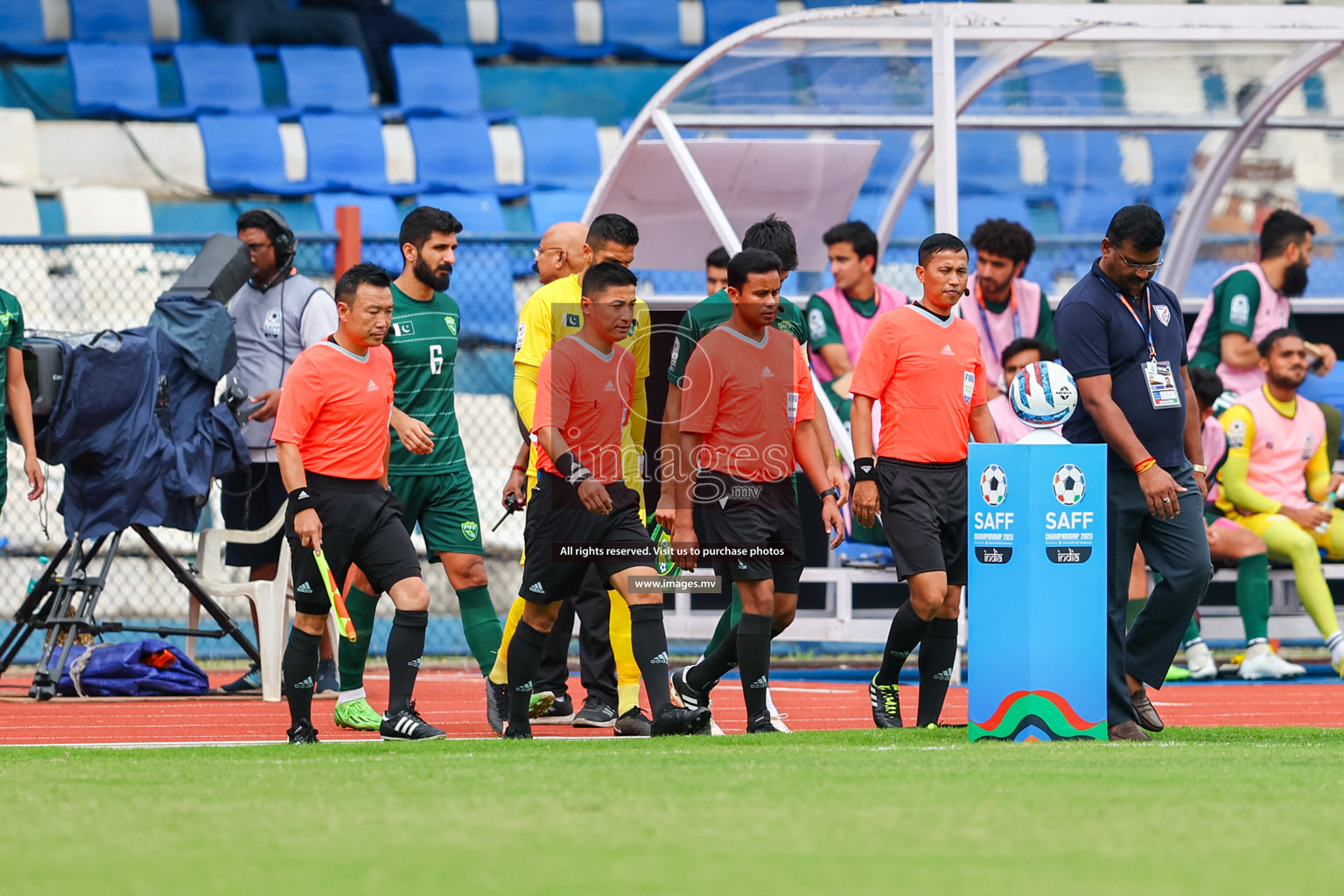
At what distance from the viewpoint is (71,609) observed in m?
9.91

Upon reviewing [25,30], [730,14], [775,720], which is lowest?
[775,720]

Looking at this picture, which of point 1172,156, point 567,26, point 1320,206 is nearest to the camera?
point 1172,156

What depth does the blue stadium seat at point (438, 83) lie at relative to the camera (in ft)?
63.3

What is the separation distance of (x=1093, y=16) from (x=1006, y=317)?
178 cm

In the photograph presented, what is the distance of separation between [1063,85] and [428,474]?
597 centimetres

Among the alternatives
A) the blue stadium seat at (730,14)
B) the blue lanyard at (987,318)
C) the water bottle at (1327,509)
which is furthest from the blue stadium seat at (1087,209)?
the blue stadium seat at (730,14)

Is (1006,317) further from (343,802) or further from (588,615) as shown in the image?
(343,802)

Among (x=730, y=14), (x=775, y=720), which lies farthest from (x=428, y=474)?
(x=730, y=14)

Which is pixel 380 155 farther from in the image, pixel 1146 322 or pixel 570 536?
pixel 1146 322

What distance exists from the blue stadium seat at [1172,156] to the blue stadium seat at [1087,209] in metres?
0.26

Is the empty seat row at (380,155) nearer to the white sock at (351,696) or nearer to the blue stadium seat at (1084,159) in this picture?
the blue stadium seat at (1084,159)

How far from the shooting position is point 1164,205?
42.6 feet

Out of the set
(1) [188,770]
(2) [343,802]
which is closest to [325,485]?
(1) [188,770]

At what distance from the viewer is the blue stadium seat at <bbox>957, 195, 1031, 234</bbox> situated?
14.4 m
